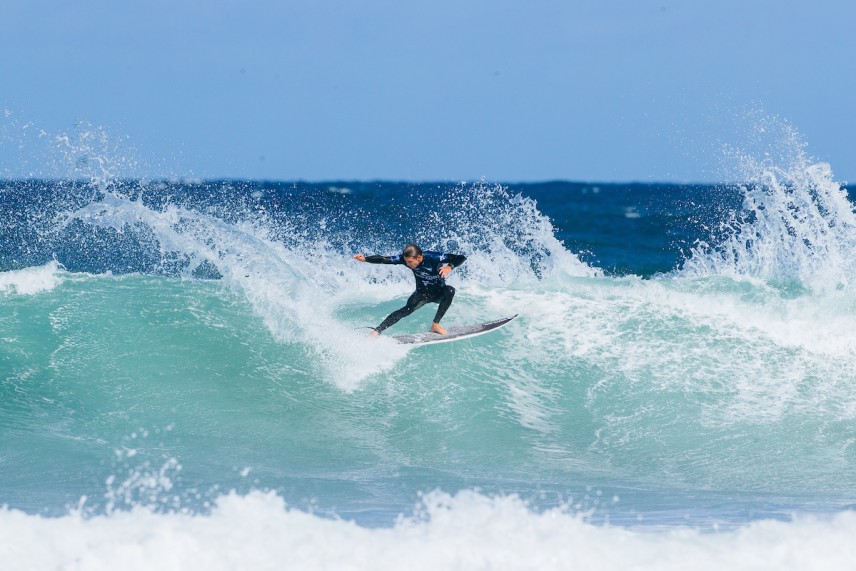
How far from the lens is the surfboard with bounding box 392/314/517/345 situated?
9547mm

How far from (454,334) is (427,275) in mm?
893

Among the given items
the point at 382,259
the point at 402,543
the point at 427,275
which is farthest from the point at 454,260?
the point at 402,543

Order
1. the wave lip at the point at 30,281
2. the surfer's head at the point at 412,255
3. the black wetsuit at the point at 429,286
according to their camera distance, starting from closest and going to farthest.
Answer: the surfer's head at the point at 412,255 → the black wetsuit at the point at 429,286 → the wave lip at the point at 30,281

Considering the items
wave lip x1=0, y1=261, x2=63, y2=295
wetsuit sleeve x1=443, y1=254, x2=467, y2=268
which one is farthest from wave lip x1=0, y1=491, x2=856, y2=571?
wave lip x1=0, y1=261, x2=63, y2=295

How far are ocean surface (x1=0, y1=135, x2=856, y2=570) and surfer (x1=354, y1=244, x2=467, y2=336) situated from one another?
0.42m

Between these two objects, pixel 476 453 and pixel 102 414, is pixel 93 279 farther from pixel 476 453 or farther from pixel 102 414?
pixel 476 453

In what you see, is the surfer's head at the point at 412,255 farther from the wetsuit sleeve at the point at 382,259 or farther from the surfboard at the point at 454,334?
the surfboard at the point at 454,334

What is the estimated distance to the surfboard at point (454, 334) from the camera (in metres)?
9.55

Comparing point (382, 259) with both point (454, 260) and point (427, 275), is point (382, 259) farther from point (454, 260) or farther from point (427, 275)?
point (454, 260)

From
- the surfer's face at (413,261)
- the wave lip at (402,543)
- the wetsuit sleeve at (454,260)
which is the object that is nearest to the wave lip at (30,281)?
the surfer's face at (413,261)

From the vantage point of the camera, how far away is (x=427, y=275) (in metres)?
9.27

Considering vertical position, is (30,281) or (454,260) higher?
(454,260)

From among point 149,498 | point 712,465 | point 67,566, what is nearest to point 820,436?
point 712,465

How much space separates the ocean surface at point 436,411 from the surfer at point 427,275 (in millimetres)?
421
